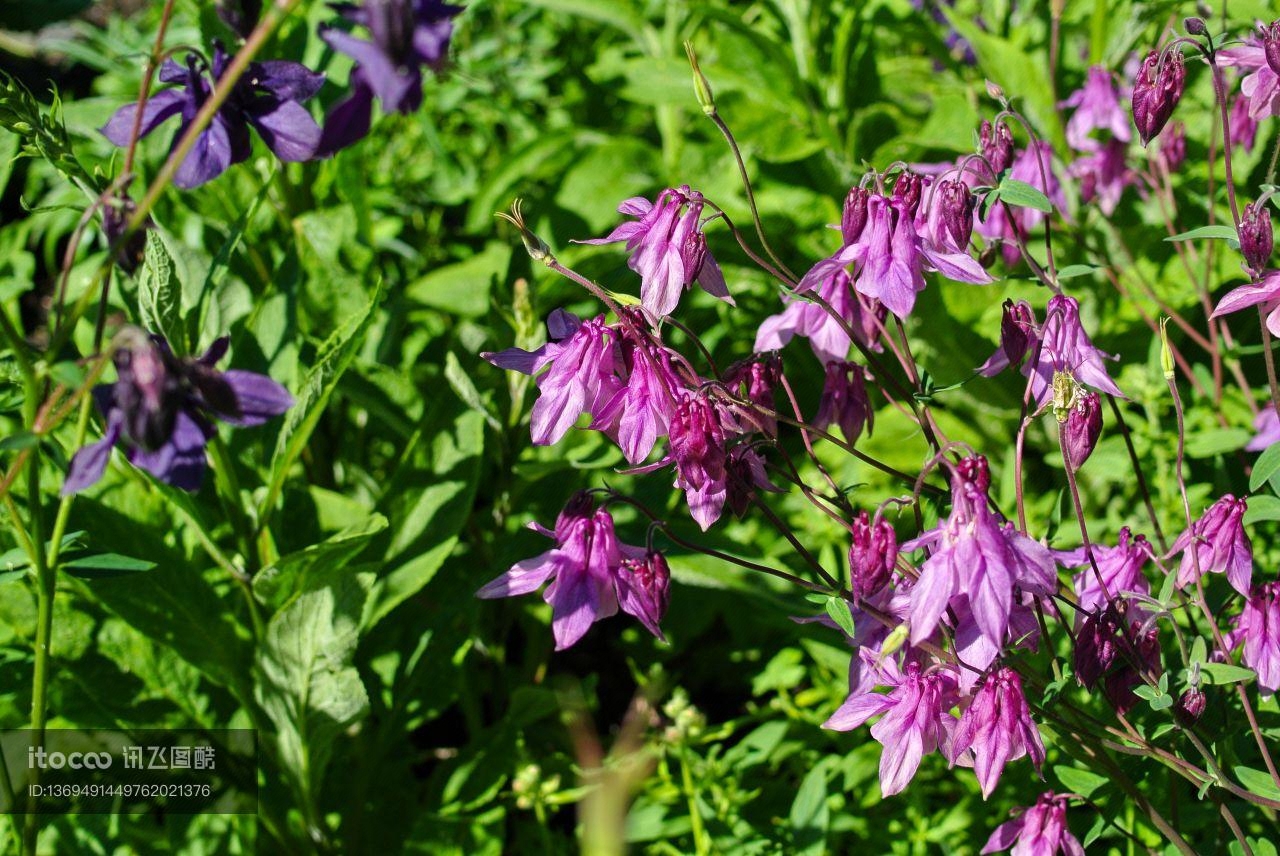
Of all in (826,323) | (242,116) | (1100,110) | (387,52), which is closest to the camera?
(387,52)

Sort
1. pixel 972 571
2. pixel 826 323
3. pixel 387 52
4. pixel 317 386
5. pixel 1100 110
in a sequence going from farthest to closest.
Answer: pixel 1100 110
pixel 317 386
pixel 826 323
pixel 972 571
pixel 387 52

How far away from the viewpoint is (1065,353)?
135 centimetres

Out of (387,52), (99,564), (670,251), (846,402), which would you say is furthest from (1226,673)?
(99,564)

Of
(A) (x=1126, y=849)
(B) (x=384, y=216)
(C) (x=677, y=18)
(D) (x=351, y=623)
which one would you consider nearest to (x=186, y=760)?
(D) (x=351, y=623)

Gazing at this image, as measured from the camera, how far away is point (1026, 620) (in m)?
1.29

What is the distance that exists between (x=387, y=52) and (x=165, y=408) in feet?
1.16

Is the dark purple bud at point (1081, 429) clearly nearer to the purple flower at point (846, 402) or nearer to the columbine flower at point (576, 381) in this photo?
the purple flower at point (846, 402)

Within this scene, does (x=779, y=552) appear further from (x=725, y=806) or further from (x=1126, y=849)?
(x=1126, y=849)

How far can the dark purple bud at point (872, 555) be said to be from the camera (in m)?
1.15

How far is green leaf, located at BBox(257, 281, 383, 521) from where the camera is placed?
1.68 m

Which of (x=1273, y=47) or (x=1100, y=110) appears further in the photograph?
(x=1100, y=110)

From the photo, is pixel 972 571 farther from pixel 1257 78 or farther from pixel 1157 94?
pixel 1257 78

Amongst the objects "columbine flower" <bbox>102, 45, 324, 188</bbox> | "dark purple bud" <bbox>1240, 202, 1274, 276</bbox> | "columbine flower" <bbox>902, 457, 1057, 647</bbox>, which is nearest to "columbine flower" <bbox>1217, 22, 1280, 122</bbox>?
"dark purple bud" <bbox>1240, 202, 1274, 276</bbox>

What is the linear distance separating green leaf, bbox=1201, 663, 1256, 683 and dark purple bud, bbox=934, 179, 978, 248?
22.9 inches
